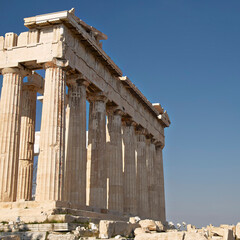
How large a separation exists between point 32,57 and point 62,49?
223cm

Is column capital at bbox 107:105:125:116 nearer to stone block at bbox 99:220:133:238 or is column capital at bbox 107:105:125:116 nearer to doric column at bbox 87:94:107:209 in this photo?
doric column at bbox 87:94:107:209

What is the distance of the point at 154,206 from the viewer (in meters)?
47.1

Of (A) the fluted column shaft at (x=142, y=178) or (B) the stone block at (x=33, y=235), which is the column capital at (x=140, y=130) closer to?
(A) the fluted column shaft at (x=142, y=178)

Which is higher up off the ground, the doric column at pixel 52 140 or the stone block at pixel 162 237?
the doric column at pixel 52 140

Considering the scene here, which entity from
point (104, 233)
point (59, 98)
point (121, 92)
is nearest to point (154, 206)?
point (121, 92)

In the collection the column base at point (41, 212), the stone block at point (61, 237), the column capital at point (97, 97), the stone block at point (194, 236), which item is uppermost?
the column capital at point (97, 97)

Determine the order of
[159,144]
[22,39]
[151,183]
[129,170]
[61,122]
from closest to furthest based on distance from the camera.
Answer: [61,122] < [22,39] < [129,170] < [151,183] < [159,144]

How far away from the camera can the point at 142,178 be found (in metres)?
44.1

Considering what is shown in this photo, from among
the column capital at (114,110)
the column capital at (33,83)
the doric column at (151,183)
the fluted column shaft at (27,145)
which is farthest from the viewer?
the doric column at (151,183)

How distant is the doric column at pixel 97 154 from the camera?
31578 mm

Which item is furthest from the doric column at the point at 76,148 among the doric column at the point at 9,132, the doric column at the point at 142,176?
the doric column at the point at 142,176

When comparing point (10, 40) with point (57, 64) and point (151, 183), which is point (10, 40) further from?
point (151, 183)

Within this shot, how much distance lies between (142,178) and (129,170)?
4.19 metres

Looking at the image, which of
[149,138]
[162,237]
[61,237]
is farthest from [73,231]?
[149,138]
